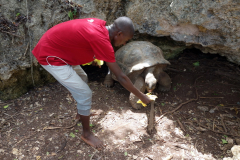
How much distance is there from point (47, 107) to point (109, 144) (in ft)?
4.15

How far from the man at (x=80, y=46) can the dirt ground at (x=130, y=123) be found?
74 cm

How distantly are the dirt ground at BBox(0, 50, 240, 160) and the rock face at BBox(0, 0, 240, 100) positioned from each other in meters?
0.48

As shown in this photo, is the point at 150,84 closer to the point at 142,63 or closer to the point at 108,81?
the point at 142,63

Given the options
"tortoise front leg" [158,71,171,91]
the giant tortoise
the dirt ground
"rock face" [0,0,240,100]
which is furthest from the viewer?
"tortoise front leg" [158,71,171,91]

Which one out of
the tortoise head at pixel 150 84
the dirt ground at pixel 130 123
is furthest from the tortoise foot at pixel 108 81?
the tortoise head at pixel 150 84

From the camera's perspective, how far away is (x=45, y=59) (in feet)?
6.52

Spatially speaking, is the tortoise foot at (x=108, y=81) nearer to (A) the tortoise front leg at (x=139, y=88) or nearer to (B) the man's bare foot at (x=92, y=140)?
(A) the tortoise front leg at (x=139, y=88)

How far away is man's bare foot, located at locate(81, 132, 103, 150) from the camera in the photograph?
7.84 ft

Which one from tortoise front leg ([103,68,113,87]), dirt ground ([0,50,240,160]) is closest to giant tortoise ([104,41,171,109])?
tortoise front leg ([103,68,113,87])

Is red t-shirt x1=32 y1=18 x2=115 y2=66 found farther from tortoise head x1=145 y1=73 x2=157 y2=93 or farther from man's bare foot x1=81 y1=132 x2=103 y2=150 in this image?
tortoise head x1=145 y1=73 x2=157 y2=93

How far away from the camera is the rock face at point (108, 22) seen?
2.96 metres

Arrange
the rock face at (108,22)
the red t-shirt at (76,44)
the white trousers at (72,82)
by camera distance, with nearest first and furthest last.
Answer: the red t-shirt at (76,44) < the white trousers at (72,82) < the rock face at (108,22)

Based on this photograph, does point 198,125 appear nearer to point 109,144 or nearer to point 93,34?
point 109,144

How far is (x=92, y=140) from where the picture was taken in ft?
7.94
